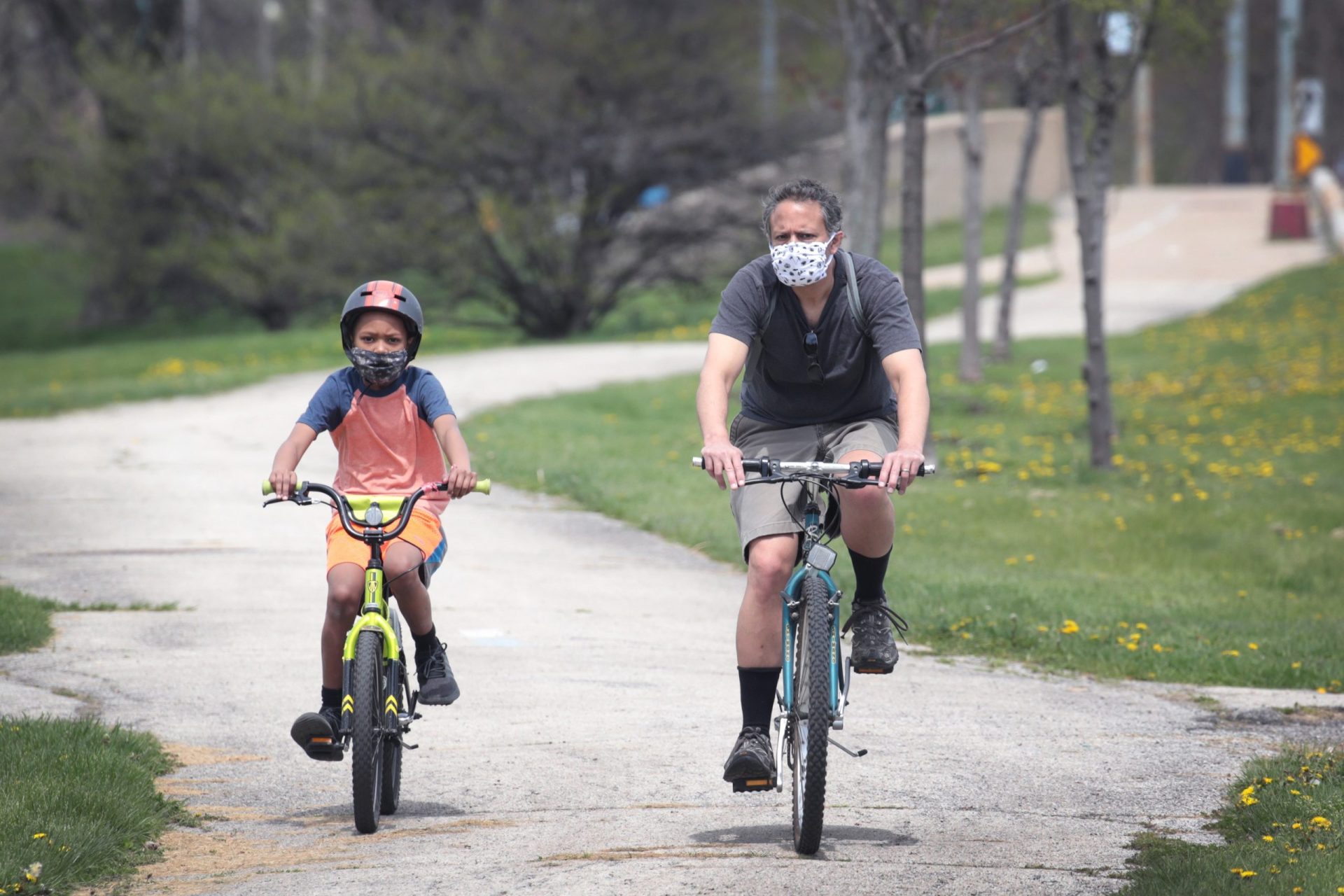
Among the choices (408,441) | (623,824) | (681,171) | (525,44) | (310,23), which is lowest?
(623,824)

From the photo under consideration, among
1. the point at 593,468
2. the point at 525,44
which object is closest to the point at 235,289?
the point at 525,44

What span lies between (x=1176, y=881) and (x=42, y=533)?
7.86 m

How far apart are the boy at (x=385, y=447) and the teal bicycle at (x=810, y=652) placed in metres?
1.04

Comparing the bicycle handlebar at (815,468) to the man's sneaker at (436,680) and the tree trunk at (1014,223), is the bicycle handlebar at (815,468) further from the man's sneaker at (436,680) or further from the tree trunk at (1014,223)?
the tree trunk at (1014,223)

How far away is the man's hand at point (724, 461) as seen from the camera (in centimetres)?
483

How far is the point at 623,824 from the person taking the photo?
17.2ft

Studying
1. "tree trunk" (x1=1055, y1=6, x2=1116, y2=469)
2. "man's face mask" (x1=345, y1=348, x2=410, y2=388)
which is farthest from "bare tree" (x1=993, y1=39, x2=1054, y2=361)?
"man's face mask" (x1=345, y1=348, x2=410, y2=388)

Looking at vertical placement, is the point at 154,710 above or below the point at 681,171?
below

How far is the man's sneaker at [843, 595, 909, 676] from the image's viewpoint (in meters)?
5.39

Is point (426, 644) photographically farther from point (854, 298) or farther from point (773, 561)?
point (854, 298)

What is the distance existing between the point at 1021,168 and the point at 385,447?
16.5 m

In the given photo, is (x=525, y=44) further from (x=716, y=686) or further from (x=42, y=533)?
(x=716, y=686)

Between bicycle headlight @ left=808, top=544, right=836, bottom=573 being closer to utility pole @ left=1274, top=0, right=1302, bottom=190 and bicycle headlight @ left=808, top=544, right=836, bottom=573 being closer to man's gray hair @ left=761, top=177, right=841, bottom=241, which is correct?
man's gray hair @ left=761, top=177, right=841, bottom=241

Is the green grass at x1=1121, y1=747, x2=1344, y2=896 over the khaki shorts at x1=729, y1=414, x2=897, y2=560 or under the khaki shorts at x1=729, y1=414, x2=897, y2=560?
under
